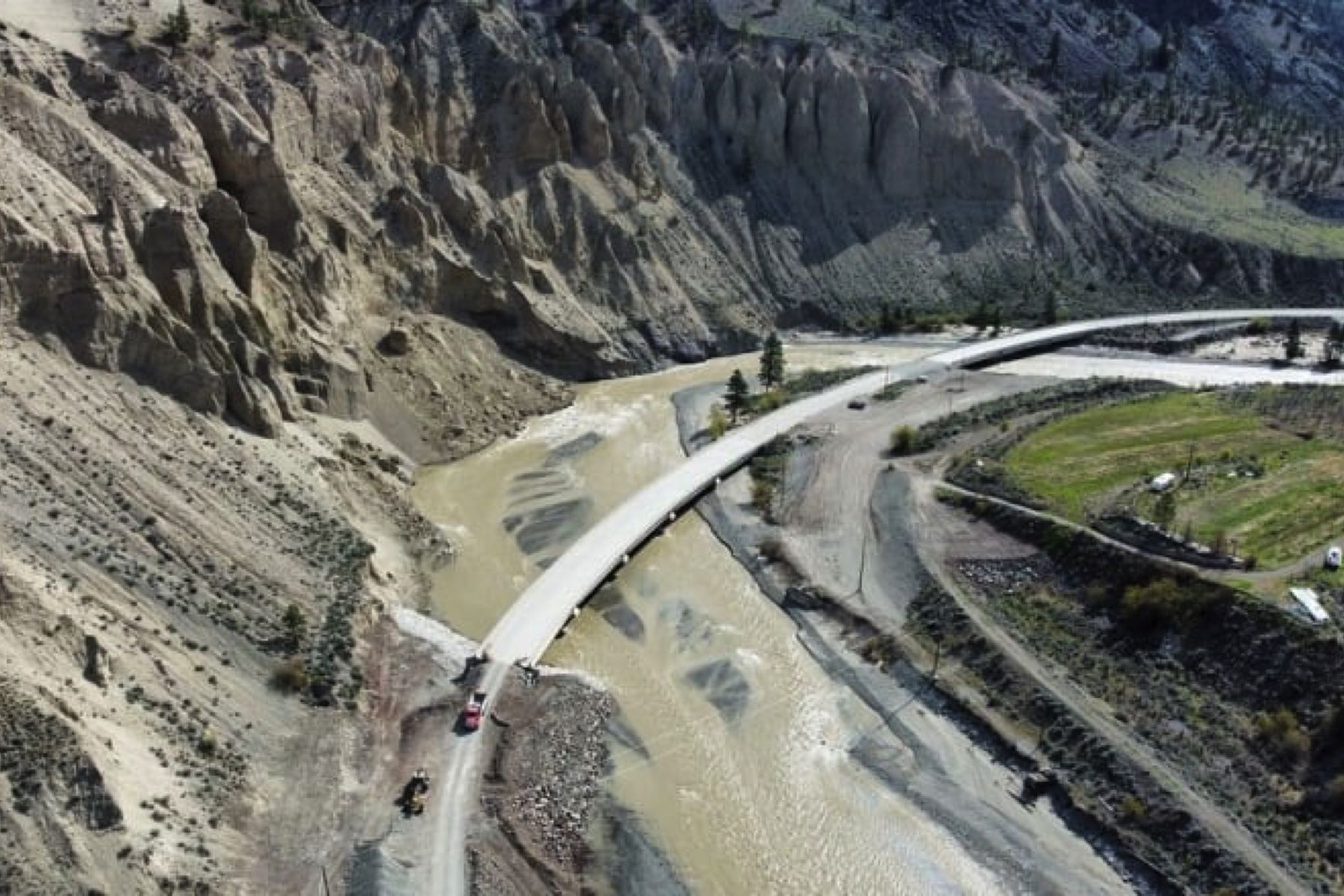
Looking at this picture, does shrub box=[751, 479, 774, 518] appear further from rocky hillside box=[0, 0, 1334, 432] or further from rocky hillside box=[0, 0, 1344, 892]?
rocky hillside box=[0, 0, 1334, 432]

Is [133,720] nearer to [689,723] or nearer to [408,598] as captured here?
[408,598]

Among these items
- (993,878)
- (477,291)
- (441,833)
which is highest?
(477,291)

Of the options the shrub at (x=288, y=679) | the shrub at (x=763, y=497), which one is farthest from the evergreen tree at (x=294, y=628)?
the shrub at (x=763, y=497)

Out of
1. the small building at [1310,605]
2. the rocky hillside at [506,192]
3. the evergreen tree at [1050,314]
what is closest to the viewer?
the small building at [1310,605]

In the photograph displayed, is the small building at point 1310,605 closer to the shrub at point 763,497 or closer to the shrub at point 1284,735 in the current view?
the shrub at point 1284,735

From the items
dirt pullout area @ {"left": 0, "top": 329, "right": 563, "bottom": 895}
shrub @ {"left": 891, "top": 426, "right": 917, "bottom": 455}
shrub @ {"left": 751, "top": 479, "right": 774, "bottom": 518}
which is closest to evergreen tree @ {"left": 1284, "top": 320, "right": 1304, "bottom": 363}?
shrub @ {"left": 891, "top": 426, "right": 917, "bottom": 455}

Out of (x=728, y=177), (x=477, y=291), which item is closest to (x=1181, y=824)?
(x=477, y=291)
